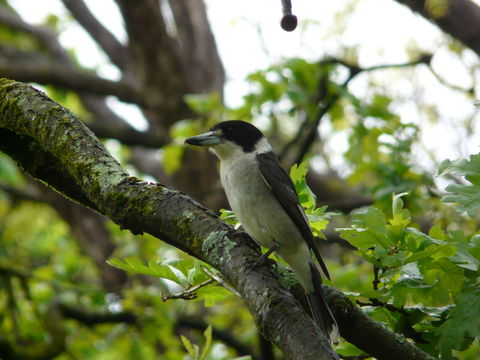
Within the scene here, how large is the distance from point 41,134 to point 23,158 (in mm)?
188

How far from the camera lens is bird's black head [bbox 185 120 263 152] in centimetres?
384

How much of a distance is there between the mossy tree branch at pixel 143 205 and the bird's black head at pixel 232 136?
4.68 ft

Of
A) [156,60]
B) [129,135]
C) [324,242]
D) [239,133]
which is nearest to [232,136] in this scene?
[239,133]

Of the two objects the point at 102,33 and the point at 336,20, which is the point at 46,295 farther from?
the point at 102,33

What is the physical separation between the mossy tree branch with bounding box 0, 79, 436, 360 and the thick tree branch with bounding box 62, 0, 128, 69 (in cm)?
669

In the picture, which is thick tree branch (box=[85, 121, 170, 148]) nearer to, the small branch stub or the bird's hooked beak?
the bird's hooked beak

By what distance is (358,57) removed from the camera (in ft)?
18.8

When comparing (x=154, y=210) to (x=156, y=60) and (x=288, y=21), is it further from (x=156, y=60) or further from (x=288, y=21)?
(x=156, y=60)

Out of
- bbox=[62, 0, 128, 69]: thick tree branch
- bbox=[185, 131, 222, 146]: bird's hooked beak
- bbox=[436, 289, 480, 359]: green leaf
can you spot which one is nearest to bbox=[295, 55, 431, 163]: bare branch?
bbox=[185, 131, 222, 146]: bird's hooked beak

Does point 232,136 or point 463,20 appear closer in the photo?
point 463,20

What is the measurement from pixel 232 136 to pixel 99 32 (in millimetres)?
5962

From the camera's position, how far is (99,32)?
920 cm

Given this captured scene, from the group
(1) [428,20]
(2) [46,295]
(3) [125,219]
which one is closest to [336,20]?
(1) [428,20]

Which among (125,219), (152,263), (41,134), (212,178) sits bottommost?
(212,178)
